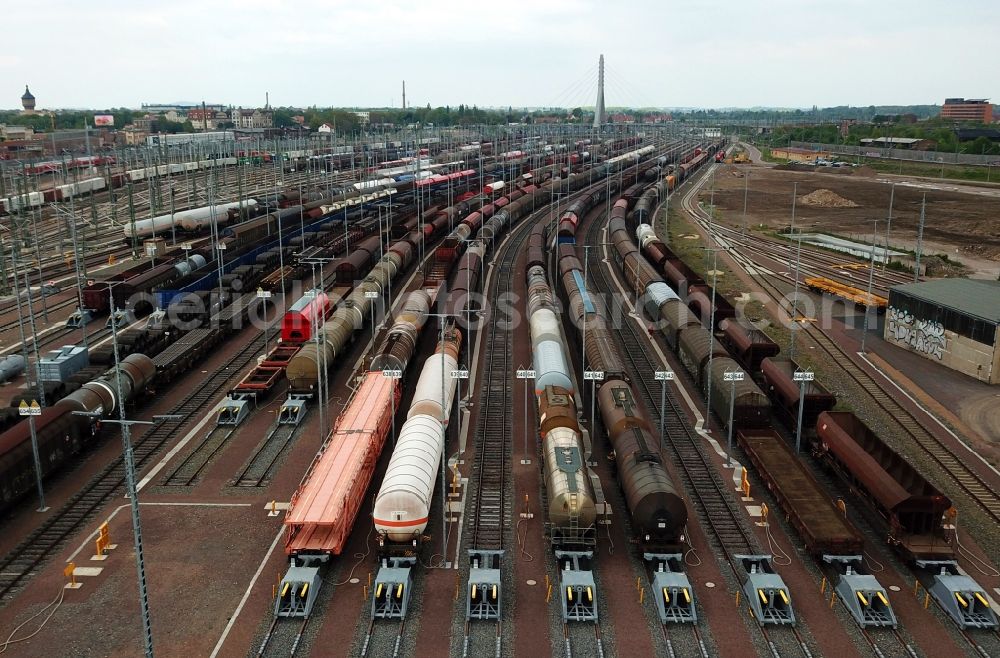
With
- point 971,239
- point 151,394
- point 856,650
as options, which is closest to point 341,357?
point 151,394

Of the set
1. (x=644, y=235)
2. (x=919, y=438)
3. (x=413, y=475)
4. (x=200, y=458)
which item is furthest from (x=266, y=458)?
(x=644, y=235)

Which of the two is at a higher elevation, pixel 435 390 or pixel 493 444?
pixel 435 390

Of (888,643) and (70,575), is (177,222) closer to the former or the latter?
(70,575)

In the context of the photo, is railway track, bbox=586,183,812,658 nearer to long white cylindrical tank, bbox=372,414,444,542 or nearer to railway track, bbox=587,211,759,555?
railway track, bbox=587,211,759,555

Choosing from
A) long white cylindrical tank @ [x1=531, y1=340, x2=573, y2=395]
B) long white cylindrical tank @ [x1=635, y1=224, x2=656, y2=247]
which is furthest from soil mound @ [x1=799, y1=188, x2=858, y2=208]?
long white cylindrical tank @ [x1=531, y1=340, x2=573, y2=395]

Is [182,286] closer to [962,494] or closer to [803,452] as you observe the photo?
[803,452]

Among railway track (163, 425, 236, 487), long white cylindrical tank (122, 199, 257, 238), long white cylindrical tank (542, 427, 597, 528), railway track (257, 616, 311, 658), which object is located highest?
long white cylindrical tank (122, 199, 257, 238)
